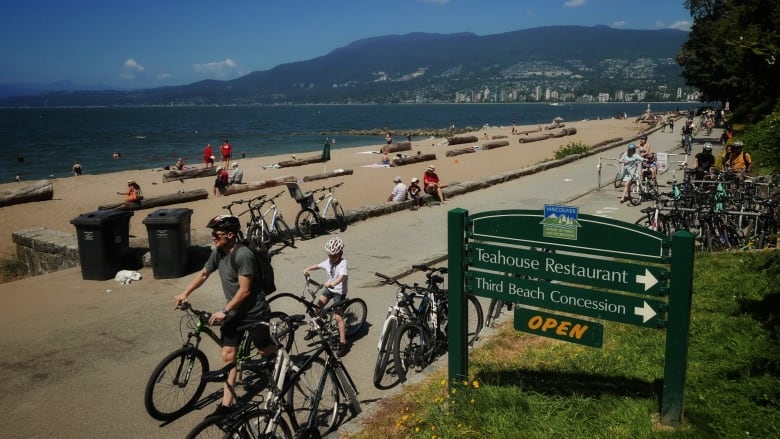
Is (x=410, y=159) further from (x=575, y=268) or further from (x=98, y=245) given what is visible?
(x=575, y=268)

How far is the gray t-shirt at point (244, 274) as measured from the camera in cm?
525

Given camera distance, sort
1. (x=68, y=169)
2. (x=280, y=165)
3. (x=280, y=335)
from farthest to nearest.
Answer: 1. (x=68, y=169)
2. (x=280, y=165)
3. (x=280, y=335)

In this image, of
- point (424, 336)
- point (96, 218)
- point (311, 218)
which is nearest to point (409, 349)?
point (424, 336)

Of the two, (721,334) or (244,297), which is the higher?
(244,297)

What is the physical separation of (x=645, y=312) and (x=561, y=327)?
1.95ft

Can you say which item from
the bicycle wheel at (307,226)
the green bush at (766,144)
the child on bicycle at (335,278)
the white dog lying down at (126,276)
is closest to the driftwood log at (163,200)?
the bicycle wheel at (307,226)

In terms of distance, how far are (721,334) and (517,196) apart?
1168cm

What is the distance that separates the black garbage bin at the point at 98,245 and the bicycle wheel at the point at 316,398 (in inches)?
238

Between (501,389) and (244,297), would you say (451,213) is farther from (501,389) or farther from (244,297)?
(244,297)

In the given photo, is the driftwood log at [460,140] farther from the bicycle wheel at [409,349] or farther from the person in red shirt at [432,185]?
the bicycle wheel at [409,349]

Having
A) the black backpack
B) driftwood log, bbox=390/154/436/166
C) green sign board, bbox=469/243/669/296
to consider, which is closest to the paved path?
the black backpack

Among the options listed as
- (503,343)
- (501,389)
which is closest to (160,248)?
(503,343)

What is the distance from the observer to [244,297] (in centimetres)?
522

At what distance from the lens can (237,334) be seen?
17.5 ft
